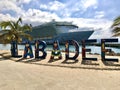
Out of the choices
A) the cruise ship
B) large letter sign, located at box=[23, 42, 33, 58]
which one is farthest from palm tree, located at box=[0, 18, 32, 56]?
the cruise ship

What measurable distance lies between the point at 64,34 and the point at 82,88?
7693 cm

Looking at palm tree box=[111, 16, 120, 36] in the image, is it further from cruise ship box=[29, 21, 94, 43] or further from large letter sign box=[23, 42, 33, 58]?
cruise ship box=[29, 21, 94, 43]

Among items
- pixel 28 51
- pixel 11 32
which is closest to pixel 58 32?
pixel 11 32

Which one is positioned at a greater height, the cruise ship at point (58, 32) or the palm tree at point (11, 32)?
the cruise ship at point (58, 32)

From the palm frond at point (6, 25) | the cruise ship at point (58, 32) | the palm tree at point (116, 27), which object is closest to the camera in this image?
the palm tree at point (116, 27)

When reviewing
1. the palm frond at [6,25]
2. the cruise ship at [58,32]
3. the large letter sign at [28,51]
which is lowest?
the large letter sign at [28,51]

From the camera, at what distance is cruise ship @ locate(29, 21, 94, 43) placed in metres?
79.7

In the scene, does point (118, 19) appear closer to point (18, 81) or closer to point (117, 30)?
point (117, 30)

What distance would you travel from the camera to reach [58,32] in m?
87.5

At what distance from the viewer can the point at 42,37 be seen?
91.2 metres

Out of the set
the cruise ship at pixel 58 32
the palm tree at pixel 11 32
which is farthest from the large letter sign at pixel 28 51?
the cruise ship at pixel 58 32

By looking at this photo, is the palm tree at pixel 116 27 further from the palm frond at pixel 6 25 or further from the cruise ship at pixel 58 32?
the cruise ship at pixel 58 32

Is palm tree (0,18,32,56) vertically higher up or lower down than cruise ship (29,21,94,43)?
lower down

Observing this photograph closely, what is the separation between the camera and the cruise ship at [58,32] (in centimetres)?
7969
